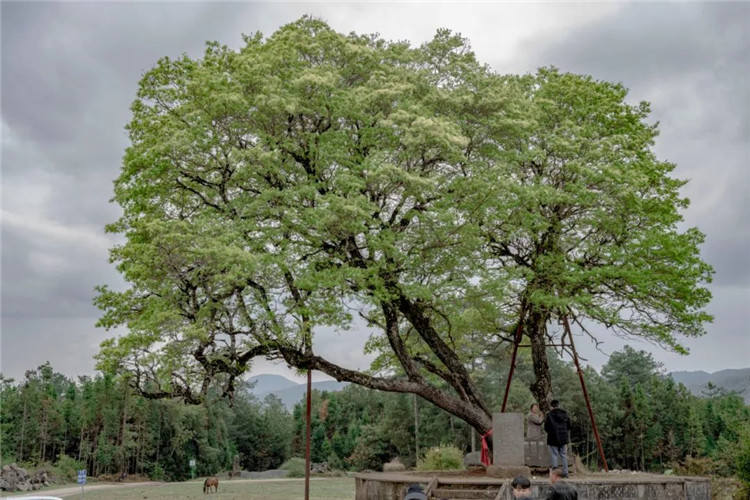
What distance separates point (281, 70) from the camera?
20922 mm

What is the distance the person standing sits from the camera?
1862 centimetres

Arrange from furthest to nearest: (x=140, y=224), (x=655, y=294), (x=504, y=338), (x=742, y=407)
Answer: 1. (x=742, y=407)
2. (x=504, y=338)
3. (x=655, y=294)
4. (x=140, y=224)

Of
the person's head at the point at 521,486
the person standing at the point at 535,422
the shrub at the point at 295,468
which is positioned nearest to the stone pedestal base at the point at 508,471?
the person standing at the point at 535,422

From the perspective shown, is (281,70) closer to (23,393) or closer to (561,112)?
(561,112)

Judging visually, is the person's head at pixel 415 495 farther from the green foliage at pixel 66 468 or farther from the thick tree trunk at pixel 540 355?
the green foliage at pixel 66 468

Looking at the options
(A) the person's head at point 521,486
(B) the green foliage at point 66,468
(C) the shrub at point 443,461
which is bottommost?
(B) the green foliage at point 66,468

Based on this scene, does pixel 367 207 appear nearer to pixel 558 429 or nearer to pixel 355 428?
pixel 558 429

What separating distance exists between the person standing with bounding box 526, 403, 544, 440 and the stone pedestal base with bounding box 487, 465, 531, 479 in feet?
5.00

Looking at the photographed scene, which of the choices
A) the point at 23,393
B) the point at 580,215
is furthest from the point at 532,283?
the point at 23,393

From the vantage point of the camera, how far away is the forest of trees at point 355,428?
185 feet

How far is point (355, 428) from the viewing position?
7212 centimetres

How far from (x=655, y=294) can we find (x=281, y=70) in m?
14.1

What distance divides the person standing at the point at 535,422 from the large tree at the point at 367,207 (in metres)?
2.96

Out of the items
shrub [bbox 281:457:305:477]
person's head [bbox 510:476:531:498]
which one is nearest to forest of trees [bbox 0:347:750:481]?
shrub [bbox 281:457:305:477]
